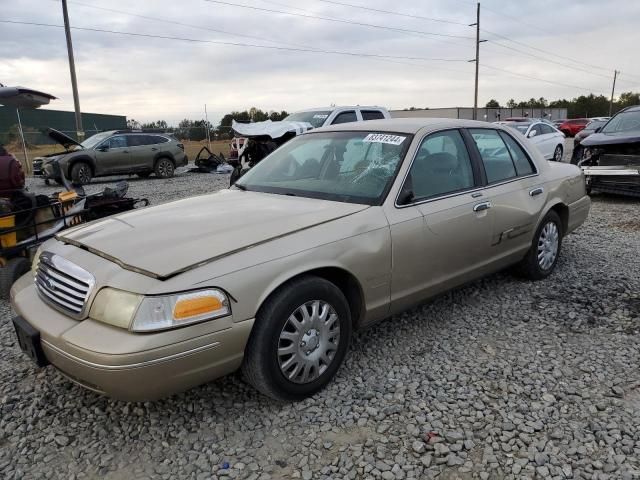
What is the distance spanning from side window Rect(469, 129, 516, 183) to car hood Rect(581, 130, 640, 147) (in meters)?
6.37

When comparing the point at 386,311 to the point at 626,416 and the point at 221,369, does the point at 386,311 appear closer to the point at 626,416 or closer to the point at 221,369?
the point at 221,369

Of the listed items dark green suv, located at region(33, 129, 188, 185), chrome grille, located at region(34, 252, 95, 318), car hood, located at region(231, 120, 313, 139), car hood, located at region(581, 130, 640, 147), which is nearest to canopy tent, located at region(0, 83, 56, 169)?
chrome grille, located at region(34, 252, 95, 318)

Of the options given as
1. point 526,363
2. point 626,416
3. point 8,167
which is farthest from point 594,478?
point 8,167

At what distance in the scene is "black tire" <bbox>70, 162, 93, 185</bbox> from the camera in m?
14.4

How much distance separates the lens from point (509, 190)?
429cm

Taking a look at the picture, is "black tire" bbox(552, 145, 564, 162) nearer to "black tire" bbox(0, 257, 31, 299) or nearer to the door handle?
the door handle

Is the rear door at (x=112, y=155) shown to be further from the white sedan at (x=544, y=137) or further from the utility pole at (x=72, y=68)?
the white sedan at (x=544, y=137)

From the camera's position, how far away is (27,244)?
4961 millimetres

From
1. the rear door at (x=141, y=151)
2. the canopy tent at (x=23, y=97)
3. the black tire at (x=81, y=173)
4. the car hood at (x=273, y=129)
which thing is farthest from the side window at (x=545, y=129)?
the canopy tent at (x=23, y=97)

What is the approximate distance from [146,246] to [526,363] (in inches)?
100

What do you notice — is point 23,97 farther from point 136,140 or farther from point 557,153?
point 557,153

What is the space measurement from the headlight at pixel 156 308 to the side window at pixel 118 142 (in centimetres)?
1432

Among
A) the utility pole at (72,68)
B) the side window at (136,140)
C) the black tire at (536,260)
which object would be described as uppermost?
the utility pole at (72,68)

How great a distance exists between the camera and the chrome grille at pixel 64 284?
8.54ft
